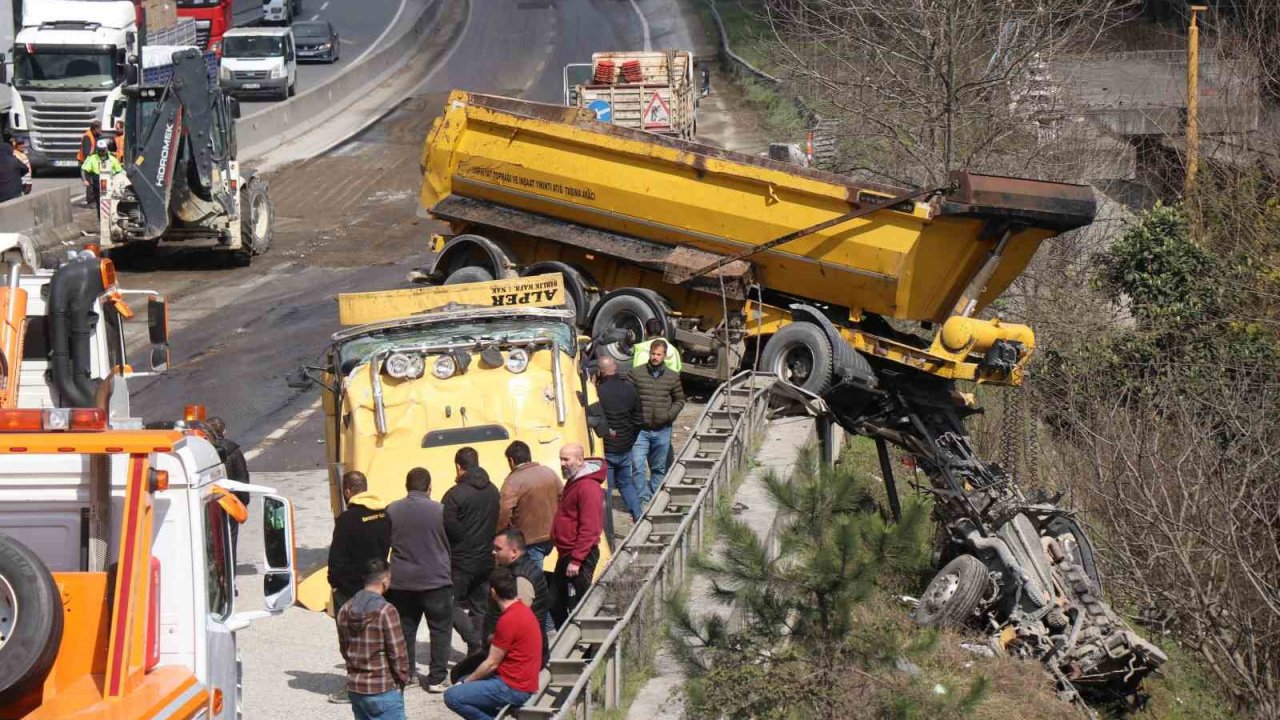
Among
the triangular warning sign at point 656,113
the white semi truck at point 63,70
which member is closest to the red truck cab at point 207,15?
the white semi truck at point 63,70

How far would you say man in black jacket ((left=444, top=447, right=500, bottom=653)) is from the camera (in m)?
9.23

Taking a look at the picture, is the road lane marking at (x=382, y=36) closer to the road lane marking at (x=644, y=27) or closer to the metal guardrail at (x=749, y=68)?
the road lane marking at (x=644, y=27)

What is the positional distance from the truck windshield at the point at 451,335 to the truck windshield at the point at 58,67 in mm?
23390

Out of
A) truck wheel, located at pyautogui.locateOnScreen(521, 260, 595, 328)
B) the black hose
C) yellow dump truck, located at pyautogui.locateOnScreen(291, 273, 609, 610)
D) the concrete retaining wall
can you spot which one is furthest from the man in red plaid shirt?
the concrete retaining wall

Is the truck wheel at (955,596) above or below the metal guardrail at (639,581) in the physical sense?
below

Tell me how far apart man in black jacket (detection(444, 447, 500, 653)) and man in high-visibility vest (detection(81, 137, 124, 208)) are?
15.9 m

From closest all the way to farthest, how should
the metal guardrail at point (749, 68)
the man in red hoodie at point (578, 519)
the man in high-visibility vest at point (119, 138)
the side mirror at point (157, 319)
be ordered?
the man in red hoodie at point (578, 519) < the side mirror at point (157, 319) < the man in high-visibility vest at point (119, 138) < the metal guardrail at point (749, 68)

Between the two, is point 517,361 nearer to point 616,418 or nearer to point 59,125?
point 616,418

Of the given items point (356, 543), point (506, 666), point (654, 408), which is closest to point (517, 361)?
point (654, 408)

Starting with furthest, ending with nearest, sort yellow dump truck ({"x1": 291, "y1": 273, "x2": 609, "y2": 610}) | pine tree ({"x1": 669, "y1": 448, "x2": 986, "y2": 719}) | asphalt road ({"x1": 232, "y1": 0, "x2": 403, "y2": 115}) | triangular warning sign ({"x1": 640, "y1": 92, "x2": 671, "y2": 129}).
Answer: asphalt road ({"x1": 232, "y1": 0, "x2": 403, "y2": 115}) → triangular warning sign ({"x1": 640, "y1": 92, "x2": 671, "y2": 129}) → yellow dump truck ({"x1": 291, "y1": 273, "x2": 609, "y2": 610}) → pine tree ({"x1": 669, "y1": 448, "x2": 986, "y2": 719})

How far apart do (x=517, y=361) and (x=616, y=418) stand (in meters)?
1.30

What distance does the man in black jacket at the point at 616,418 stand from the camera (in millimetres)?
12242

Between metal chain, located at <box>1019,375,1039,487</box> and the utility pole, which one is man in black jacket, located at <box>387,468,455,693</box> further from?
the utility pole

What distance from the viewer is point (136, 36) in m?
32.8
